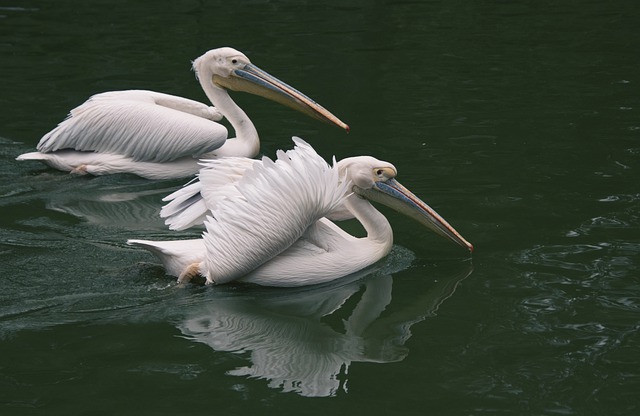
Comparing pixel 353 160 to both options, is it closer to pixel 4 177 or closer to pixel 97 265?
pixel 97 265

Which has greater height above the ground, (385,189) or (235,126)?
(385,189)

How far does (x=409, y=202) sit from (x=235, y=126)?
2.25 m

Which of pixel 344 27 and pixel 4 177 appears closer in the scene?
pixel 4 177

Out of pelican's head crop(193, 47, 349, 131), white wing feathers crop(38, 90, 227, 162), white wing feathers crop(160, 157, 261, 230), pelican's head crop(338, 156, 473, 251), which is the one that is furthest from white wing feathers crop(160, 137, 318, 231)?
pelican's head crop(193, 47, 349, 131)

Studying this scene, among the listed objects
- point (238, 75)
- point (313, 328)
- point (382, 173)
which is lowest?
point (313, 328)

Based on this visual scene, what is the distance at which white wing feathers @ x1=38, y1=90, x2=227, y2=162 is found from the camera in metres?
6.93

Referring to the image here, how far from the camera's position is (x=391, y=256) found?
18.1 ft

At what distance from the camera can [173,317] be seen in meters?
4.74

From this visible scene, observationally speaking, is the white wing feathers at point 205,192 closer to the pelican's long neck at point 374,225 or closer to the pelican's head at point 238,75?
the pelican's long neck at point 374,225

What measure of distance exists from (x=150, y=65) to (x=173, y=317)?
17.0ft

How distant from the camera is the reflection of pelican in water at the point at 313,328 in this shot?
425 centimetres

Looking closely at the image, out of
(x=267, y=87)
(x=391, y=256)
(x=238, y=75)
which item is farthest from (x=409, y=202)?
(x=238, y=75)

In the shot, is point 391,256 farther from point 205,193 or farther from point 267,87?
point 267,87

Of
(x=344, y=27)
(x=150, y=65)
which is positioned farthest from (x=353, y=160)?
(x=344, y=27)
